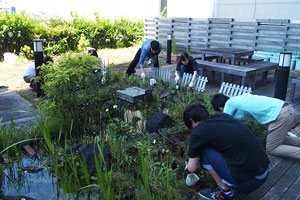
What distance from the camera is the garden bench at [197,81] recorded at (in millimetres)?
6289

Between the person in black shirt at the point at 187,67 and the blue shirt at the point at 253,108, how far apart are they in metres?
2.78

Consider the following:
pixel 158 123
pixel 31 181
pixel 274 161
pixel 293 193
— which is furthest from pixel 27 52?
pixel 293 193

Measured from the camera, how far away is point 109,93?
5430 mm

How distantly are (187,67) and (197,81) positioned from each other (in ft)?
1.47

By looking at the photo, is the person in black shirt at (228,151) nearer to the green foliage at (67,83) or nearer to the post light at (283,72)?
the green foliage at (67,83)

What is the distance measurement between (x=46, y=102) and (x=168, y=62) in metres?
6.56

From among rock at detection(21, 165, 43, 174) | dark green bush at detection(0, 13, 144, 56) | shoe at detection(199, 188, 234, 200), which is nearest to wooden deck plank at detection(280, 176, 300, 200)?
shoe at detection(199, 188, 234, 200)

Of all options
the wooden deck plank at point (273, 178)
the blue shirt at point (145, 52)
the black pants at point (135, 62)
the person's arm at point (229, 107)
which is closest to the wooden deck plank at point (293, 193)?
the wooden deck plank at point (273, 178)

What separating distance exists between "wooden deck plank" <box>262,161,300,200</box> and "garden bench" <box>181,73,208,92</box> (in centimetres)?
315

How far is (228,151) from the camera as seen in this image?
2.44m

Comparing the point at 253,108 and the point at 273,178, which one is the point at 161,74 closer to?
the point at 253,108

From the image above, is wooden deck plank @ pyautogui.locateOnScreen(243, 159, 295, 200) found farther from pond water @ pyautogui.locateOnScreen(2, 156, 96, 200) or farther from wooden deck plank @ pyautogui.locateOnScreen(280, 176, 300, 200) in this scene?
pond water @ pyautogui.locateOnScreen(2, 156, 96, 200)

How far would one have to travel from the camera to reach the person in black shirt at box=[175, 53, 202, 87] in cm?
618

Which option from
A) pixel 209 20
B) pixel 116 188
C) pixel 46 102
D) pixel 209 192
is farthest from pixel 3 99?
pixel 209 20
